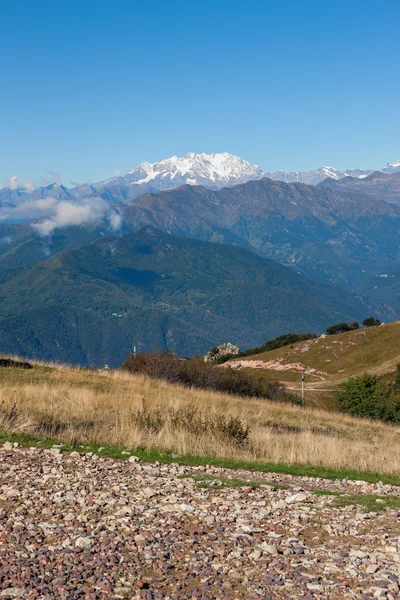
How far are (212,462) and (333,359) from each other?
87691mm

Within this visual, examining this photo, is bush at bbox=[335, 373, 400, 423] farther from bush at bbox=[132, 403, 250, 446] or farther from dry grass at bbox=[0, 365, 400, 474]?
bush at bbox=[132, 403, 250, 446]

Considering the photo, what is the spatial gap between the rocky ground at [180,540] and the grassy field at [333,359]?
70.1 meters

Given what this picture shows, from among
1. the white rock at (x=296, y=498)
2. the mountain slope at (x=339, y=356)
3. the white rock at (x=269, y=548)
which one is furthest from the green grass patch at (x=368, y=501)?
the mountain slope at (x=339, y=356)

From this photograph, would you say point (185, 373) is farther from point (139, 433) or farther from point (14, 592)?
point (14, 592)

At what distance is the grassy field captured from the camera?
3418 inches

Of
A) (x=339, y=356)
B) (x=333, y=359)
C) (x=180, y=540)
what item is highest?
(x=180, y=540)

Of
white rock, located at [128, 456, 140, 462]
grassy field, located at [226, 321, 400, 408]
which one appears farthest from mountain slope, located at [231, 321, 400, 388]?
white rock, located at [128, 456, 140, 462]

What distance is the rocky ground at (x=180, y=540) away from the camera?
231 inches

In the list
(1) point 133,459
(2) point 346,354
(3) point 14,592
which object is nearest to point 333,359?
(2) point 346,354

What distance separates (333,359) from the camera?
320ft

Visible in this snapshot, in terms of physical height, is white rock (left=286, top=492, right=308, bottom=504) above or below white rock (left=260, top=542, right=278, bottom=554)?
below

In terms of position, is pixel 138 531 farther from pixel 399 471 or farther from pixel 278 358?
pixel 278 358

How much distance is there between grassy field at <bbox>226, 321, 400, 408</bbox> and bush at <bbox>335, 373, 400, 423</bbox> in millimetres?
25394

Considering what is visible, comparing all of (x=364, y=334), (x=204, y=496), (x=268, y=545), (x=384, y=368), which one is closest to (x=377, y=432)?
(x=204, y=496)
